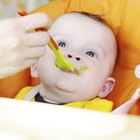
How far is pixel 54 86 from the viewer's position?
106 centimetres

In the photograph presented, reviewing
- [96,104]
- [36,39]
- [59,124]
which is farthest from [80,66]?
[59,124]

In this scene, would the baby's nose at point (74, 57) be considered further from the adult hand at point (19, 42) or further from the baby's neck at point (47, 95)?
the adult hand at point (19, 42)

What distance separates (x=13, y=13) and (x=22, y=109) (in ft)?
2.91

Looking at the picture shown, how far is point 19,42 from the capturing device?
0.75 meters

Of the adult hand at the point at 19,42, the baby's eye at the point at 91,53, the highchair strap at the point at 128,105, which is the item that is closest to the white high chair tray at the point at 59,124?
the adult hand at the point at 19,42

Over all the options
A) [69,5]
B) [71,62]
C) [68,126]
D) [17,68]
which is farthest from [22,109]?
[69,5]

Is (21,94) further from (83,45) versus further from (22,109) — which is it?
(22,109)

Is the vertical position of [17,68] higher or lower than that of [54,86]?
higher

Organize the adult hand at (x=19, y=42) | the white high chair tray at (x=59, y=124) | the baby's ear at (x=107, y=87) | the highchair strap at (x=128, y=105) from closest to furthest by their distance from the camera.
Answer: the white high chair tray at (x=59, y=124) < the adult hand at (x=19, y=42) < the highchair strap at (x=128, y=105) < the baby's ear at (x=107, y=87)

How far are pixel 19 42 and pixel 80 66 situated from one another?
1.09ft

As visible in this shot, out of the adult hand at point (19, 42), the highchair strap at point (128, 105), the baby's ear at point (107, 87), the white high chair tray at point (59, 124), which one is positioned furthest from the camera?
the baby's ear at point (107, 87)

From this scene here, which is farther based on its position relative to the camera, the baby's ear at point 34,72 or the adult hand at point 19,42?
the baby's ear at point 34,72

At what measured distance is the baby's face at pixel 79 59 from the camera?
1055 millimetres

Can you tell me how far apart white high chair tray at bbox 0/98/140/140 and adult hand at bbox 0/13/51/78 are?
0.19 meters
